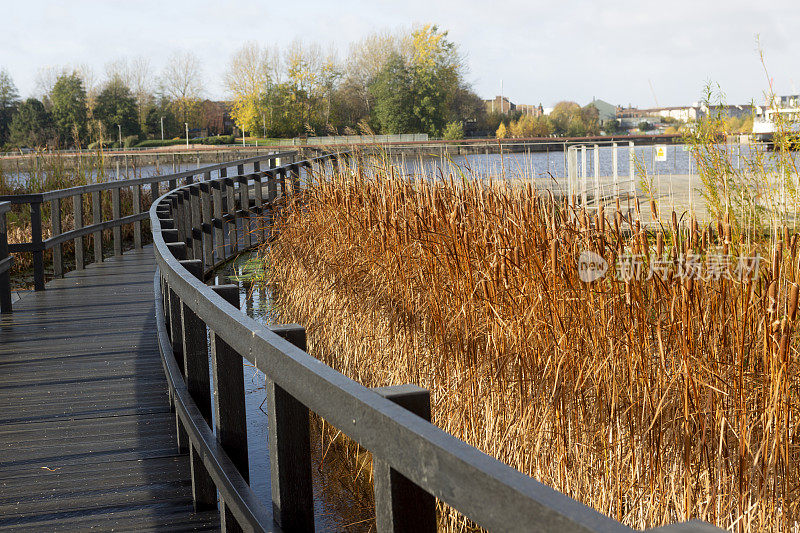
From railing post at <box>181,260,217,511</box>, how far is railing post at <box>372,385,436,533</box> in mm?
1786

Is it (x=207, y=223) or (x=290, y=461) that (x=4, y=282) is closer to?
(x=207, y=223)

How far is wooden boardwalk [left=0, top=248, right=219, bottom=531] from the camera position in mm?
3012

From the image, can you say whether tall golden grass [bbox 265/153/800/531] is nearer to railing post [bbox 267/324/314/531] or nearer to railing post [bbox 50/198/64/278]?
railing post [bbox 267/324/314/531]

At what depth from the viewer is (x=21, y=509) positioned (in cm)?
304

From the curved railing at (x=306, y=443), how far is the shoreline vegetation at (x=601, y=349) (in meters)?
1.54

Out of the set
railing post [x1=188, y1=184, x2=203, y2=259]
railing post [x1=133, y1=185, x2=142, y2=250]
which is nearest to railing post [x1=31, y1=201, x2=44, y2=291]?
railing post [x1=188, y1=184, x2=203, y2=259]

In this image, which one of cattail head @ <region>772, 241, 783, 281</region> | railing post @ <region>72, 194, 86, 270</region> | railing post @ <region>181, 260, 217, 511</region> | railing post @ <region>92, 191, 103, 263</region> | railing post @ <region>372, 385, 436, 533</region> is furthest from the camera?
railing post @ <region>92, 191, 103, 263</region>

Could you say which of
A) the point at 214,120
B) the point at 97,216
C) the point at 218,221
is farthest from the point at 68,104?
the point at 97,216

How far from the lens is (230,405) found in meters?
2.29

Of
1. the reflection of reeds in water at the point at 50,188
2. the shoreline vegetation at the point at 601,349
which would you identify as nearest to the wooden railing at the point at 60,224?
the reflection of reeds in water at the point at 50,188

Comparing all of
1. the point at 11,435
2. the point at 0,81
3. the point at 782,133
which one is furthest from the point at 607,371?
the point at 0,81

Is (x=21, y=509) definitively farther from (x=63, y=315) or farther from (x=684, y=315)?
(x=63, y=315)

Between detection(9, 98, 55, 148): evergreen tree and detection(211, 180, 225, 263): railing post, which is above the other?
detection(9, 98, 55, 148): evergreen tree

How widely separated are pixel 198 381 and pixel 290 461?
1315mm
